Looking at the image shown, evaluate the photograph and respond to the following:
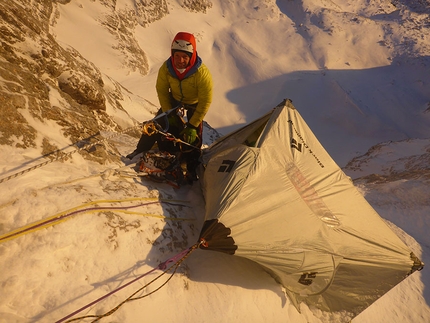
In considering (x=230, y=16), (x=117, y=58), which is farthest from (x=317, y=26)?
(x=117, y=58)

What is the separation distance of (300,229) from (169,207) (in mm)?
1690

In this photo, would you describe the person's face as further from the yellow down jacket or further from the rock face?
the rock face

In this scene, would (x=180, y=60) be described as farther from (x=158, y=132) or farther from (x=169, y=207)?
(x=169, y=207)

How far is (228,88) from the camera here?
803 inches

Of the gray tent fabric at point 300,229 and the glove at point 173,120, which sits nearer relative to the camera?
the gray tent fabric at point 300,229

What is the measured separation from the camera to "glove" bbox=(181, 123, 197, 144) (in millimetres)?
4664

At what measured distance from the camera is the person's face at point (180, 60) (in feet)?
13.1

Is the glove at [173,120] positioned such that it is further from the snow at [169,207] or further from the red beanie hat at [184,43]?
the red beanie hat at [184,43]

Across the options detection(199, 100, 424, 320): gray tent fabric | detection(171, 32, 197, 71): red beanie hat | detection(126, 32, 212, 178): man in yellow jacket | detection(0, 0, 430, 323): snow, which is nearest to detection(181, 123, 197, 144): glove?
detection(126, 32, 212, 178): man in yellow jacket

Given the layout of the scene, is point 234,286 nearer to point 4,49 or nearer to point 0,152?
point 0,152

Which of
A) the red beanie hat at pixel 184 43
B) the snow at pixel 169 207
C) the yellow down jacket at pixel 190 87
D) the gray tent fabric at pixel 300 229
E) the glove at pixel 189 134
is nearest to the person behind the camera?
the snow at pixel 169 207

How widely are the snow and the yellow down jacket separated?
3.86 feet

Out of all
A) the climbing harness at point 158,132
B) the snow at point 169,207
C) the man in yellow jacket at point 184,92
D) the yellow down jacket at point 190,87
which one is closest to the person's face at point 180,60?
the man in yellow jacket at point 184,92

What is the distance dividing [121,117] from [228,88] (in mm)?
13674
